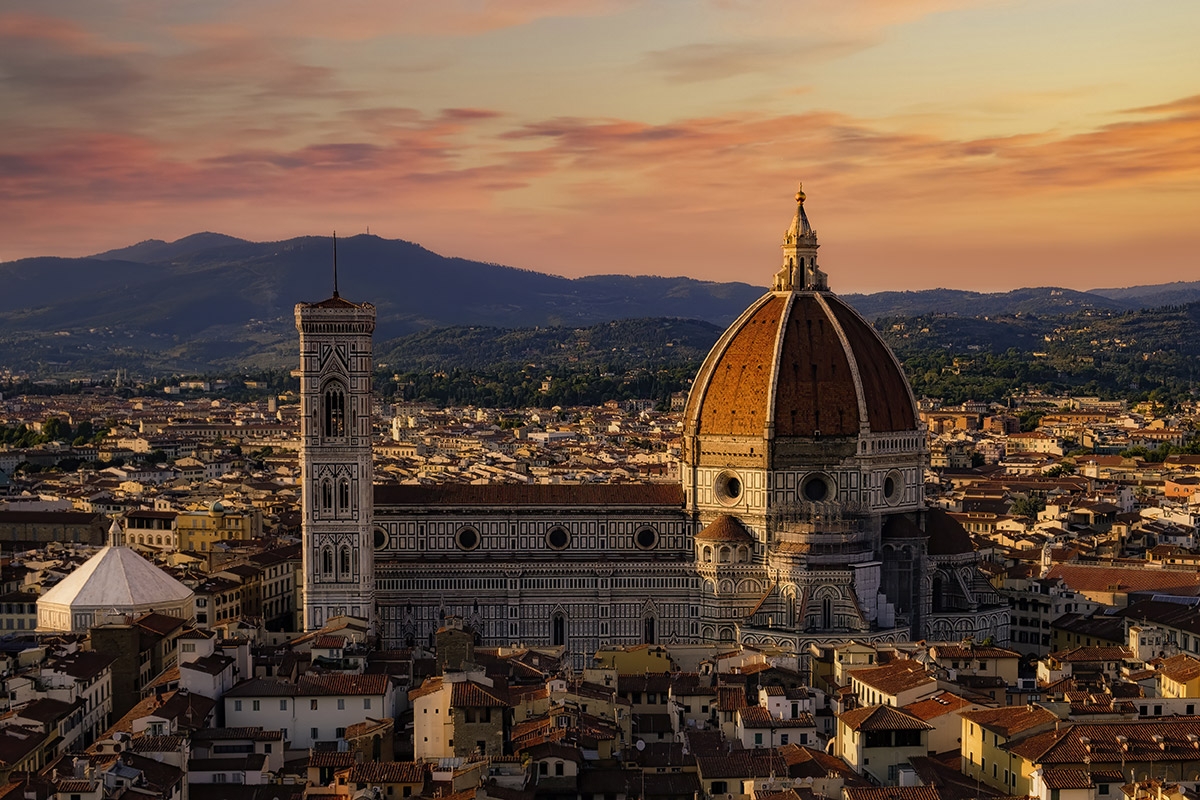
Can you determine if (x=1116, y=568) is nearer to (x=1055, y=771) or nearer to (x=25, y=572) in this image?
(x=1055, y=771)

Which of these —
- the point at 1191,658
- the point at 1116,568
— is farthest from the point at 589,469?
the point at 1191,658

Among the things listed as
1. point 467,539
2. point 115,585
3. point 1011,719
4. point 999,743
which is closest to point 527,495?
point 467,539

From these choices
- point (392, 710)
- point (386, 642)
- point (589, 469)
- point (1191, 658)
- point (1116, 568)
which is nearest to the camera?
point (392, 710)

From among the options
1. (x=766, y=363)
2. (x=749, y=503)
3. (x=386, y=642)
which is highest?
(x=766, y=363)

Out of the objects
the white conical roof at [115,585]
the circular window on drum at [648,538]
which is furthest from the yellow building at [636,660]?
the white conical roof at [115,585]

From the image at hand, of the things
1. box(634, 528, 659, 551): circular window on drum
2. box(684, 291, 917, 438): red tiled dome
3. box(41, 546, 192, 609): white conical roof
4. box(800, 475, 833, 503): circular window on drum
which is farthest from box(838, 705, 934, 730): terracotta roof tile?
box(41, 546, 192, 609): white conical roof

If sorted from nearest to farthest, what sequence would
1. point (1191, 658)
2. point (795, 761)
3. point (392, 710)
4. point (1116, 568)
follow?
point (795, 761), point (392, 710), point (1191, 658), point (1116, 568)

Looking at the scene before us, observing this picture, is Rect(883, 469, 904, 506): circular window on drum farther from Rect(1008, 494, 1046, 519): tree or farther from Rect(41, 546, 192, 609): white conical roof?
Rect(1008, 494, 1046, 519): tree
